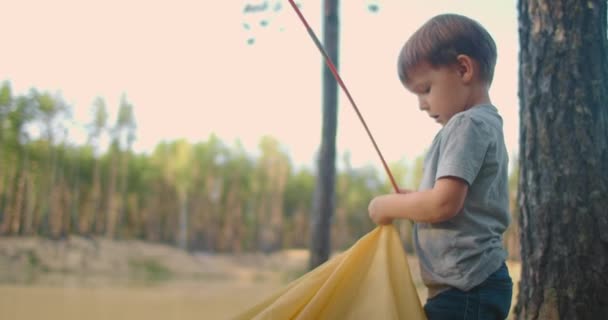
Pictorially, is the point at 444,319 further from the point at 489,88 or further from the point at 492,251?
the point at 489,88

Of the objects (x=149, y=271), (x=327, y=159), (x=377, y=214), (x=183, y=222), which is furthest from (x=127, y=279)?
(x=377, y=214)

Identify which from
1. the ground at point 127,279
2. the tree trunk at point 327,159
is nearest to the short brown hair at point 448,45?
the tree trunk at point 327,159

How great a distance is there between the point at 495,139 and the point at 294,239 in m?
11.2

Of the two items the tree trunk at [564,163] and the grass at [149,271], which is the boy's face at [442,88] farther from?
the grass at [149,271]

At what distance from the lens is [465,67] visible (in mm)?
1170

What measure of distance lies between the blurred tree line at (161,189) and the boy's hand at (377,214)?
7667 millimetres

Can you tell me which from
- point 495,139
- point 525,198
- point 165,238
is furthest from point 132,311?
point 495,139

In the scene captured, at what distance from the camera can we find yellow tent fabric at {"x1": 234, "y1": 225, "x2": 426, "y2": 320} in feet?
3.68

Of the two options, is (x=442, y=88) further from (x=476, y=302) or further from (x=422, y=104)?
(x=476, y=302)

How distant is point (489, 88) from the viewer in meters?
1.24

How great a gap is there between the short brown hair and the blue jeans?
15.9 inches

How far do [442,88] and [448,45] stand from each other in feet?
0.27

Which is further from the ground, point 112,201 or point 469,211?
point 112,201

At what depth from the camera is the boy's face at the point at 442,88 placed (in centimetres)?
117
